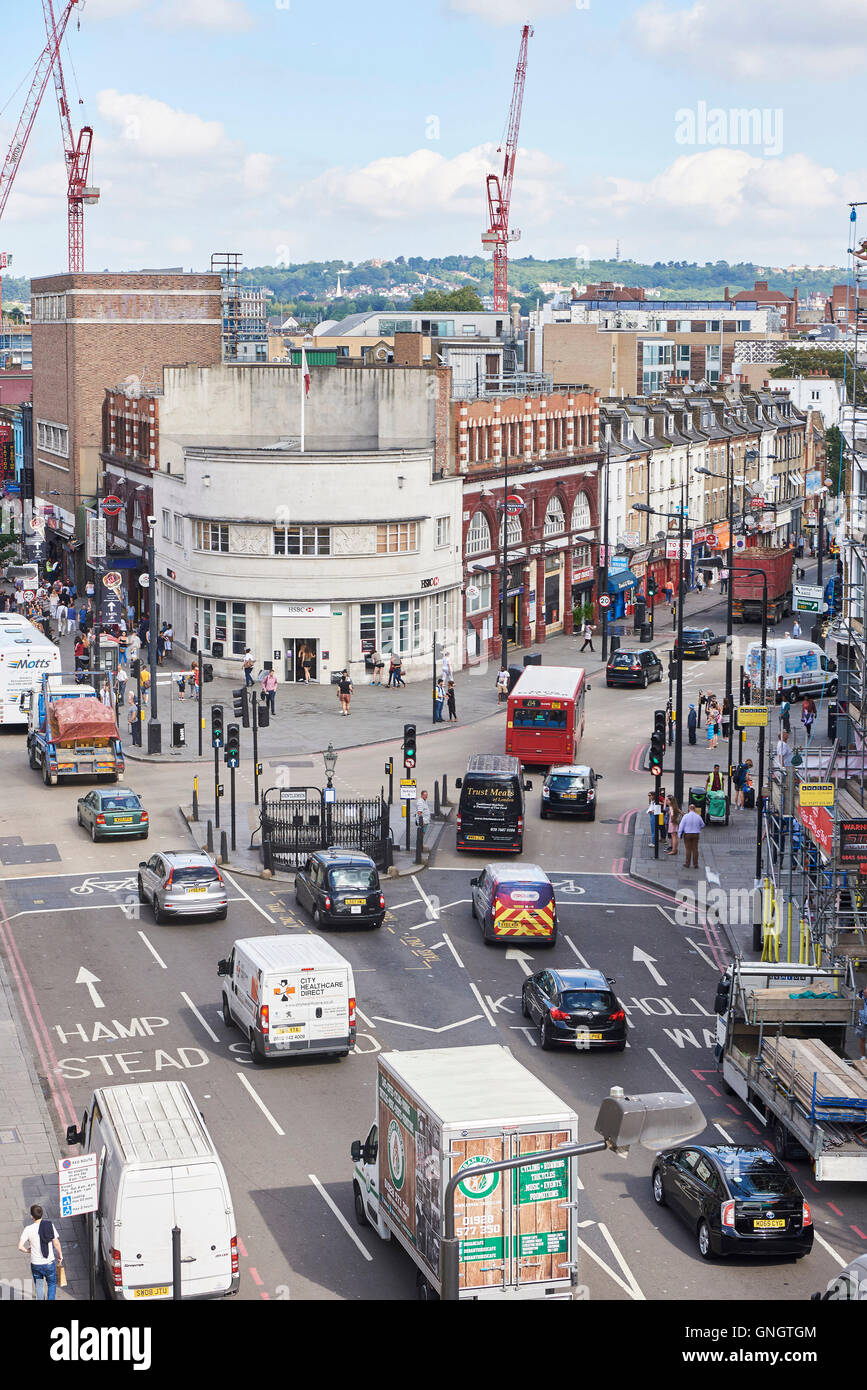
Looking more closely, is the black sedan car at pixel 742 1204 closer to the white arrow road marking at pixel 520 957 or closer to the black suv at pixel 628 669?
the white arrow road marking at pixel 520 957

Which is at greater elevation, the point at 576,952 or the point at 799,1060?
the point at 799,1060

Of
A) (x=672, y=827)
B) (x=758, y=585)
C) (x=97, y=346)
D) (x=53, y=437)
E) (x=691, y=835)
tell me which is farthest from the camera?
(x=53, y=437)

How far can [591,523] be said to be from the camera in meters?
96.1

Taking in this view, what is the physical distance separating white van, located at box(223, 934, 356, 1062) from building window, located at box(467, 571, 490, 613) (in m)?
49.2

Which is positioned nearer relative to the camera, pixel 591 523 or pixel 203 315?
pixel 591 523

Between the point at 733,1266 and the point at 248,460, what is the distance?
52.8 m

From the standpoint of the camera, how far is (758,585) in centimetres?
9206

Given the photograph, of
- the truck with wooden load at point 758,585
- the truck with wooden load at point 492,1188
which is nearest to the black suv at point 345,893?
the truck with wooden load at point 492,1188

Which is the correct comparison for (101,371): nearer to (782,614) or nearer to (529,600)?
(529,600)

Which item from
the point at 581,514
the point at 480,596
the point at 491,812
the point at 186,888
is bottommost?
the point at 186,888

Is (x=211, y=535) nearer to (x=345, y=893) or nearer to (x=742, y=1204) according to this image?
(x=345, y=893)

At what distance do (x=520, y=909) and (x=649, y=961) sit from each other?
3.08 m

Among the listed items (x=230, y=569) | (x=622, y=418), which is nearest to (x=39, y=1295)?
(x=230, y=569)

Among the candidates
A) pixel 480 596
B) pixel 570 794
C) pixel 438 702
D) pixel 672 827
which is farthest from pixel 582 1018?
pixel 480 596
